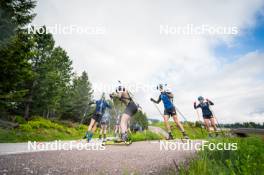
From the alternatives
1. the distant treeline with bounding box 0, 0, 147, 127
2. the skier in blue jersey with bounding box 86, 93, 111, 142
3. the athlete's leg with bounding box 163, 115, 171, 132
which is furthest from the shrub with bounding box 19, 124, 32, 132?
the athlete's leg with bounding box 163, 115, 171, 132

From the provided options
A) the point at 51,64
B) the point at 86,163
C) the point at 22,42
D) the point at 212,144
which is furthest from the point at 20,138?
the point at 51,64

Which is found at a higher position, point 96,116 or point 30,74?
point 30,74

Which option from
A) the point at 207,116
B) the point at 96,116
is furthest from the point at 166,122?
the point at 207,116

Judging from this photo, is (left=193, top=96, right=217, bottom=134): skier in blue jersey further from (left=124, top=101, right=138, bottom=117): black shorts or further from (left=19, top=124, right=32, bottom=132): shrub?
(left=19, top=124, right=32, bottom=132): shrub

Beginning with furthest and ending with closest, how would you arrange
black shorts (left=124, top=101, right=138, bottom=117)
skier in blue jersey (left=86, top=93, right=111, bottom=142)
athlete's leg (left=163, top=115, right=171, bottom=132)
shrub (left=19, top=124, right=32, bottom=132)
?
shrub (left=19, top=124, right=32, bottom=132), skier in blue jersey (left=86, top=93, right=111, bottom=142), athlete's leg (left=163, top=115, right=171, bottom=132), black shorts (left=124, top=101, right=138, bottom=117)

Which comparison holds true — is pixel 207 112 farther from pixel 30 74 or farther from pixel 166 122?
pixel 30 74

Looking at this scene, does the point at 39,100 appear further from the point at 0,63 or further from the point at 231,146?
the point at 231,146

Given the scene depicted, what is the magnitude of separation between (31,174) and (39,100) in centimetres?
2573

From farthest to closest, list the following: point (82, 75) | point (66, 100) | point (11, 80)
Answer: point (82, 75) < point (66, 100) < point (11, 80)

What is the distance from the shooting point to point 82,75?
168 ft

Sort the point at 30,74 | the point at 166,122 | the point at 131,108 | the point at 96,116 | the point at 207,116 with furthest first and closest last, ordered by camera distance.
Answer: the point at 30,74 < the point at 207,116 < the point at 96,116 < the point at 166,122 < the point at 131,108

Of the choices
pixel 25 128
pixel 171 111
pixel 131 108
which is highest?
pixel 131 108

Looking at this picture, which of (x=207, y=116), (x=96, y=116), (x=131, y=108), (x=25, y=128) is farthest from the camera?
(x=25, y=128)

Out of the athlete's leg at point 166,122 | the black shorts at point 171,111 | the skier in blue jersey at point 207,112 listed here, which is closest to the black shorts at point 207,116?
the skier in blue jersey at point 207,112
